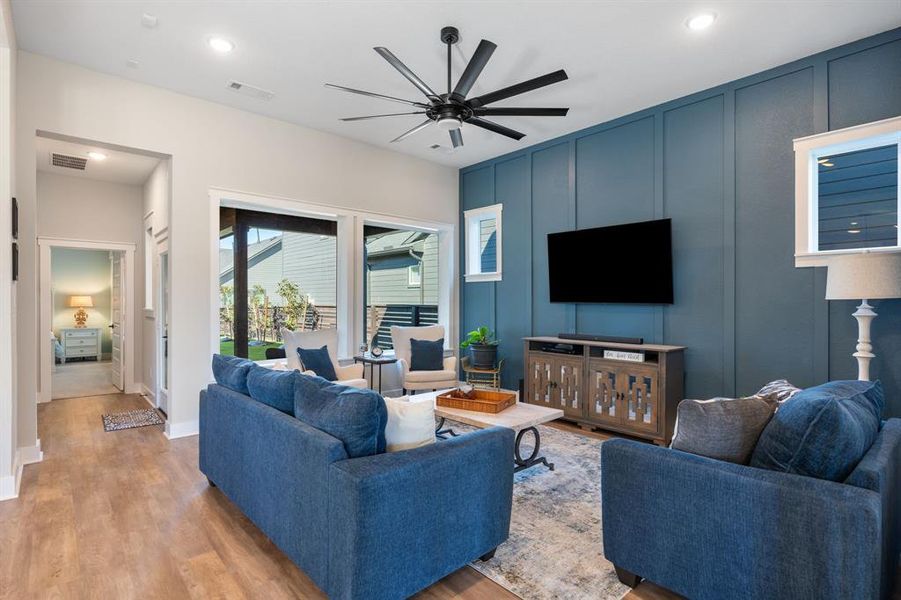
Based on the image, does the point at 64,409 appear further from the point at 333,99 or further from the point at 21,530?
the point at 333,99

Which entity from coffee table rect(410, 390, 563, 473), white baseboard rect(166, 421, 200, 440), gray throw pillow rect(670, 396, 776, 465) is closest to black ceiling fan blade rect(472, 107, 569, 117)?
coffee table rect(410, 390, 563, 473)

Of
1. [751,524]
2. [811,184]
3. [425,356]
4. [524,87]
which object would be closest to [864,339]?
[811,184]

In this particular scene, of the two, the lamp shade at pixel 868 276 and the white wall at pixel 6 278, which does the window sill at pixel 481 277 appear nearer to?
the lamp shade at pixel 868 276

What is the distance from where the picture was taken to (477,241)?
22.4 ft

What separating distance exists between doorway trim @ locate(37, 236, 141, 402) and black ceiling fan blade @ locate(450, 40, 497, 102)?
5.73 m

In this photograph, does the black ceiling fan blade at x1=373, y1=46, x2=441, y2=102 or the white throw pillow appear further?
the black ceiling fan blade at x1=373, y1=46, x2=441, y2=102

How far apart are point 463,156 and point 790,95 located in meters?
3.64

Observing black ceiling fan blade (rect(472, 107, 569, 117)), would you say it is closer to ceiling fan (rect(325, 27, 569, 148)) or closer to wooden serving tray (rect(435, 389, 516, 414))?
ceiling fan (rect(325, 27, 569, 148))

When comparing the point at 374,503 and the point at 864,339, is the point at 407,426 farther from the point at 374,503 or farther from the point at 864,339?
the point at 864,339

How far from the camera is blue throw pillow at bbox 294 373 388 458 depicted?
196cm

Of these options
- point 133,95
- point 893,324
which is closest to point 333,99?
point 133,95

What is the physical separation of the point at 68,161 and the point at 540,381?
20.2ft

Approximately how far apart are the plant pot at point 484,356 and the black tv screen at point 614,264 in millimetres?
1057

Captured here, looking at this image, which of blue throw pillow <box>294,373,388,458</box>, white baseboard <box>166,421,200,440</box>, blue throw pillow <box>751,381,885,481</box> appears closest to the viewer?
blue throw pillow <box>751,381,885,481</box>
